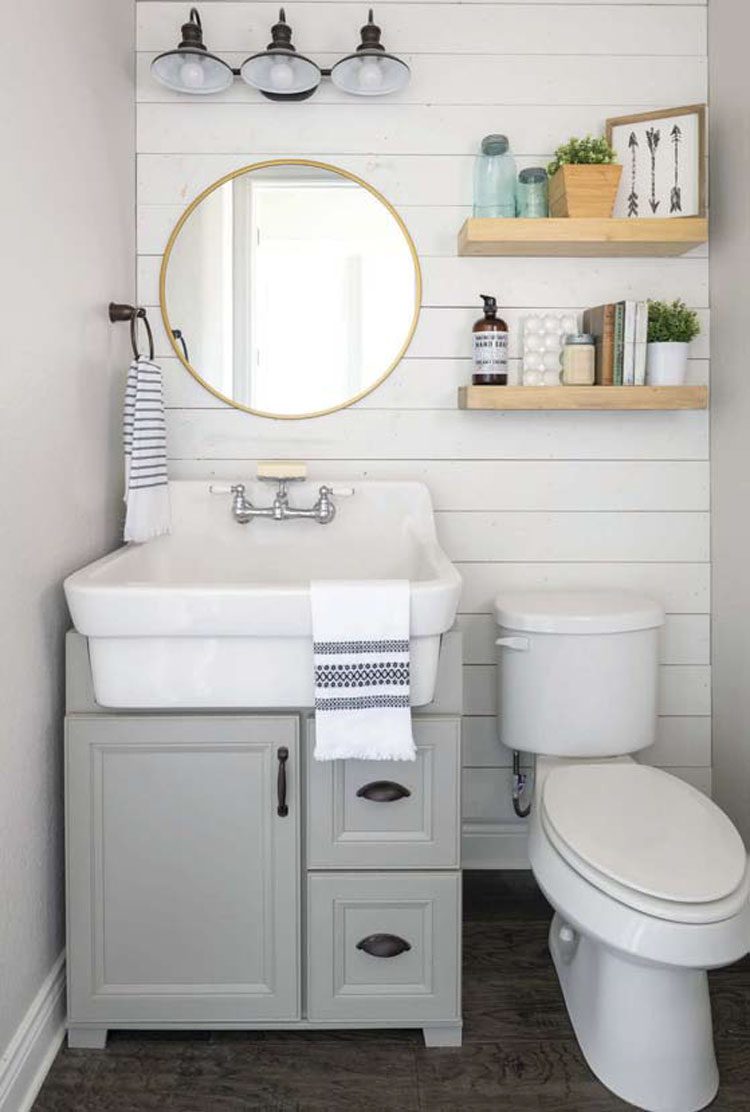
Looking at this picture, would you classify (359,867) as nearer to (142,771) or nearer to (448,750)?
(448,750)

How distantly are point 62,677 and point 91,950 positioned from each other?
1.56ft

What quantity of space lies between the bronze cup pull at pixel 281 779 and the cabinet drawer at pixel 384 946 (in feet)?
0.47

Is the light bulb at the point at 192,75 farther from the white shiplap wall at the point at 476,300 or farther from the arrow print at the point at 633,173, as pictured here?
the arrow print at the point at 633,173

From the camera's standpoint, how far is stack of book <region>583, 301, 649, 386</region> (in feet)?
6.92

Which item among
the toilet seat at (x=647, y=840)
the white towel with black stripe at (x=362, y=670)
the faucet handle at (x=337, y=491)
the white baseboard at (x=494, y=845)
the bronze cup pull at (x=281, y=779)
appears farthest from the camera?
the white baseboard at (x=494, y=845)

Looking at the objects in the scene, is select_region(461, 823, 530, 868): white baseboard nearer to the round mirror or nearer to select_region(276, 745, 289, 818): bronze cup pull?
select_region(276, 745, 289, 818): bronze cup pull

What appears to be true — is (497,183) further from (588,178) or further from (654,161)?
(654,161)

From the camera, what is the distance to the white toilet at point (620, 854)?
4.69ft

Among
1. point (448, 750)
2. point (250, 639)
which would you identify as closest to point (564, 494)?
point (448, 750)

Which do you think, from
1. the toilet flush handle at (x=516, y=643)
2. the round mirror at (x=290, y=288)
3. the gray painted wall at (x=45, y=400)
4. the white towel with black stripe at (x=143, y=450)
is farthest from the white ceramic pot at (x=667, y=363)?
the gray painted wall at (x=45, y=400)

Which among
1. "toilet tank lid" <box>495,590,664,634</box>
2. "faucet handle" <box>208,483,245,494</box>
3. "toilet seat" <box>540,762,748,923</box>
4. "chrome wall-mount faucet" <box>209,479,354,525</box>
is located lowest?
"toilet seat" <box>540,762,748,923</box>

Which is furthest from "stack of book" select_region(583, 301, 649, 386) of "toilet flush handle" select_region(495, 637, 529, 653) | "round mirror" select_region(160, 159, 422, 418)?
"toilet flush handle" select_region(495, 637, 529, 653)

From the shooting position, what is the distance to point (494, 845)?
92.8 inches

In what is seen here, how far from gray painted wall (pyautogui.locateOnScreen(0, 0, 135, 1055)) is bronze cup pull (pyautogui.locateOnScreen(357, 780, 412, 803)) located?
0.56m
